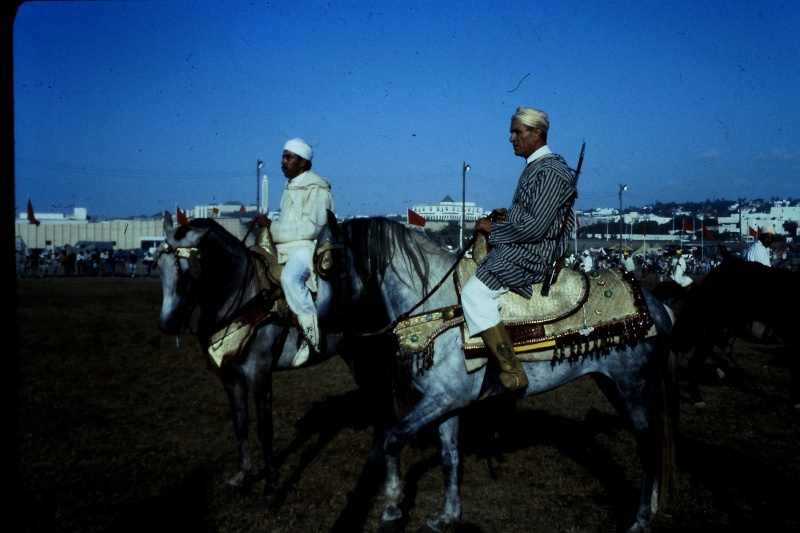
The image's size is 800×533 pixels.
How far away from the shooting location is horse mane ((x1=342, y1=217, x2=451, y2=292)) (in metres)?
4.73

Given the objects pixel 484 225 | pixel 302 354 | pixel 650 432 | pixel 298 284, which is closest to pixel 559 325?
pixel 484 225

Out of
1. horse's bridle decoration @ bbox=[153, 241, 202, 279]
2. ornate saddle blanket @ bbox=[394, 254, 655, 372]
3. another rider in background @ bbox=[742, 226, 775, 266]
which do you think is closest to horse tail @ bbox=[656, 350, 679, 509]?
ornate saddle blanket @ bbox=[394, 254, 655, 372]

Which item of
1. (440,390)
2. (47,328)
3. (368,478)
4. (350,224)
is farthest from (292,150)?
(47,328)

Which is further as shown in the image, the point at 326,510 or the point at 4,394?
the point at 326,510

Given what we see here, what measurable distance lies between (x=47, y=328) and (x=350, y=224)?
15.0m

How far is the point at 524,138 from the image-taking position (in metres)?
4.69

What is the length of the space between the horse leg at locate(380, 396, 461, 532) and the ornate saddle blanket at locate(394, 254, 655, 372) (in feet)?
1.03

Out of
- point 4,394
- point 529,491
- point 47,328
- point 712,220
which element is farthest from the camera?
point 712,220

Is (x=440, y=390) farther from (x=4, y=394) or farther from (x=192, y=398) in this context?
(x=192, y=398)

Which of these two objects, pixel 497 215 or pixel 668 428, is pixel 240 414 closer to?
pixel 497 215

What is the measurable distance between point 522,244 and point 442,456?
172 centimetres

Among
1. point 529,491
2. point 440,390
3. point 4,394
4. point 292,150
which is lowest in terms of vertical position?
point 529,491

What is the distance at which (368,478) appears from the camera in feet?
19.4

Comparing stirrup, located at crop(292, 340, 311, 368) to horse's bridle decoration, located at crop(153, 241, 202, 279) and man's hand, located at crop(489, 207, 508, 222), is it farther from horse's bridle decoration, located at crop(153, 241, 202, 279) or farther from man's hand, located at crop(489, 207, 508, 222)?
man's hand, located at crop(489, 207, 508, 222)
